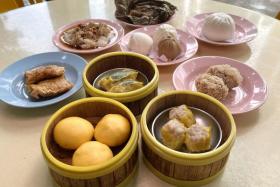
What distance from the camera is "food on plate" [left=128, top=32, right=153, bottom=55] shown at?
83cm

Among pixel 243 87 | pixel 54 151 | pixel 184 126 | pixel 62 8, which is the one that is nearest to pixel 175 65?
pixel 243 87

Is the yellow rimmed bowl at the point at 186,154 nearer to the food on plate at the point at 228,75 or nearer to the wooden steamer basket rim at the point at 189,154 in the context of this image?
the wooden steamer basket rim at the point at 189,154

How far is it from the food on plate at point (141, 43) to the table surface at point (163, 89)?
0.08 m

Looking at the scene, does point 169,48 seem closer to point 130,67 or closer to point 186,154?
point 130,67

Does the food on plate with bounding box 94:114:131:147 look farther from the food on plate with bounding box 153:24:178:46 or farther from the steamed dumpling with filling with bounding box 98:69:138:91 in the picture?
the food on plate with bounding box 153:24:178:46

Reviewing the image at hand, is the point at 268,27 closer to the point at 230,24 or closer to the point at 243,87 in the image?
the point at 230,24

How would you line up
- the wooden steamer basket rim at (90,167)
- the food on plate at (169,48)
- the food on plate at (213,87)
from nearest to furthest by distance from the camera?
the wooden steamer basket rim at (90,167) < the food on plate at (213,87) < the food on plate at (169,48)

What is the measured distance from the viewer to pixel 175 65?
0.81 metres

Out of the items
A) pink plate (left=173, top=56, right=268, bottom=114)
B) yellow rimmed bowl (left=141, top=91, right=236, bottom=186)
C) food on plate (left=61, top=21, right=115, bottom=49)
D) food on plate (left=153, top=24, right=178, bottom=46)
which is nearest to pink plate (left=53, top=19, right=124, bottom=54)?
food on plate (left=61, top=21, right=115, bottom=49)

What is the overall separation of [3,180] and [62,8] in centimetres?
77

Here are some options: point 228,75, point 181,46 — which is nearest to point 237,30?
point 181,46

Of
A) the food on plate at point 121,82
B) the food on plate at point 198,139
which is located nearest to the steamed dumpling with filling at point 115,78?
the food on plate at point 121,82

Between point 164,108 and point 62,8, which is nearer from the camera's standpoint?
point 164,108

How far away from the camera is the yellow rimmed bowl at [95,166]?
436 mm
